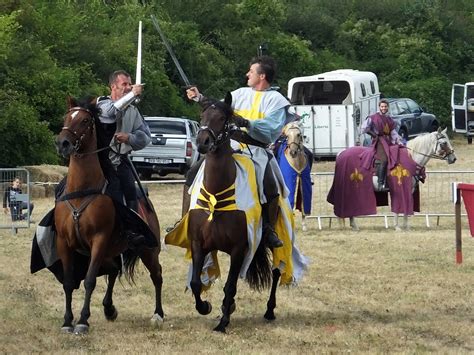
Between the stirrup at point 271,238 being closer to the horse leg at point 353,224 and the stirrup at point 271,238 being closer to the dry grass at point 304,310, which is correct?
the dry grass at point 304,310

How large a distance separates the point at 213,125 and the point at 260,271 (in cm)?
175

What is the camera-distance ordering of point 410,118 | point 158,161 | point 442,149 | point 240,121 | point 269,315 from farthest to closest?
point 410,118 → point 158,161 → point 442,149 → point 269,315 → point 240,121

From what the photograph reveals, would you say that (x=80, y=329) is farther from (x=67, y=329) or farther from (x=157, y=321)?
(x=157, y=321)

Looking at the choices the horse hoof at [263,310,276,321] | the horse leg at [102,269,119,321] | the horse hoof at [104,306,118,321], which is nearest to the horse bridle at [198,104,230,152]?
the horse leg at [102,269,119,321]

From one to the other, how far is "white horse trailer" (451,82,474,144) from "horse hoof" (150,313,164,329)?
33.6 meters

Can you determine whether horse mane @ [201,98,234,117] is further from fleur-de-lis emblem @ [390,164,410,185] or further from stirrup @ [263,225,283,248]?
fleur-de-lis emblem @ [390,164,410,185]

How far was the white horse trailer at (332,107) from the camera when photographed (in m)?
36.6

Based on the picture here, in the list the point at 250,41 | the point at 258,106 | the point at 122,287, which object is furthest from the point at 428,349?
the point at 250,41

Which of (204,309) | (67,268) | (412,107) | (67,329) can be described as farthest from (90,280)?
(412,107)

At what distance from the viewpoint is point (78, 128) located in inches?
422

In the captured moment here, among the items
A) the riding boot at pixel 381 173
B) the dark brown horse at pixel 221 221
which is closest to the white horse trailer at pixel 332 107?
the riding boot at pixel 381 173

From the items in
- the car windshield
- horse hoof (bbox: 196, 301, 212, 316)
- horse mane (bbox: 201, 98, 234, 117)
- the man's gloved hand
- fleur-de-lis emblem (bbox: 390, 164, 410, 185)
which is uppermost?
the car windshield

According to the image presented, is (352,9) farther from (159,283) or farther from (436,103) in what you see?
(159,283)

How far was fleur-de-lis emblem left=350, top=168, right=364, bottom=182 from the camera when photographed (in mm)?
21516
